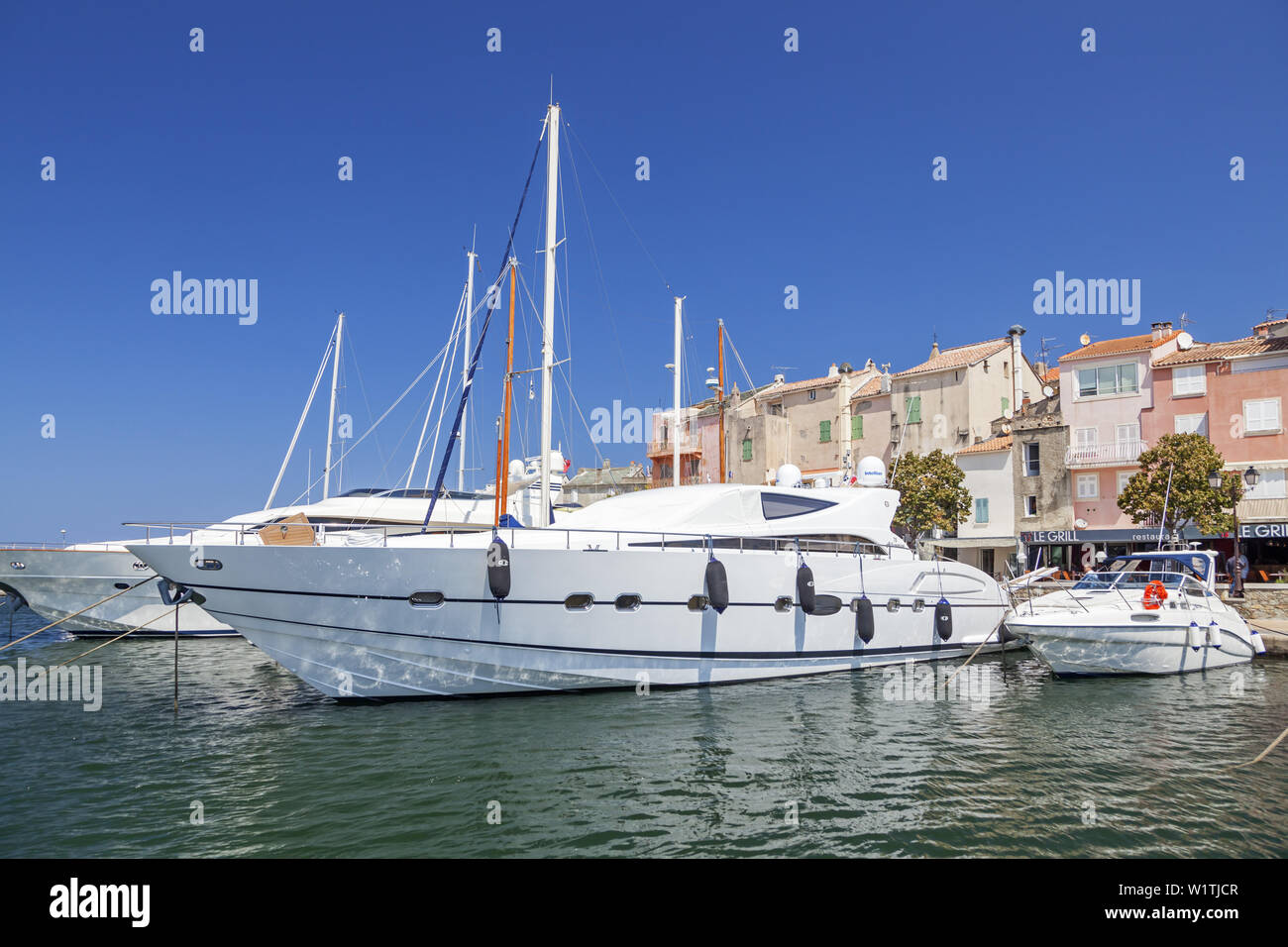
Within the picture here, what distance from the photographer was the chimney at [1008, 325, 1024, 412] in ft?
123

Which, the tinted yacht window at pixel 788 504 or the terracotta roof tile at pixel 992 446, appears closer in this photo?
the tinted yacht window at pixel 788 504

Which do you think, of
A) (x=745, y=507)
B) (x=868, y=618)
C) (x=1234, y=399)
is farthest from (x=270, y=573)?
(x=1234, y=399)

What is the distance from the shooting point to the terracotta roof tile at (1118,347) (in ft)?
98.6

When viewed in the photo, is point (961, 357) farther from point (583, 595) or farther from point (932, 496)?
point (583, 595)

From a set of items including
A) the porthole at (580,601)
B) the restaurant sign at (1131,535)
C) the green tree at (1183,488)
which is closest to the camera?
the porthole at (580,601)

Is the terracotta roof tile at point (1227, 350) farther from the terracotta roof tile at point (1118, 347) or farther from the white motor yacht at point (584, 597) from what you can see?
the white motor yacht at point (584, 597)

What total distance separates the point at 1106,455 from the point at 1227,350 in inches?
207

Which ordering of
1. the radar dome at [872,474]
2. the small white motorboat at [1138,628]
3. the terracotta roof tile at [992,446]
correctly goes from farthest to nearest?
1. the terracotta roof tile at [992,446]
2. the radar dome at [872,474]
3. the small white motorboat at [1138,628]

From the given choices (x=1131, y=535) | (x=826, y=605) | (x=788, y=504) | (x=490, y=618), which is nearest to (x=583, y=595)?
(x=490, y=618)

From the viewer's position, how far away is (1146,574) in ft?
54.0

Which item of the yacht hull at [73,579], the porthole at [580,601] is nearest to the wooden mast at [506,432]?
the porthole at [580,601]

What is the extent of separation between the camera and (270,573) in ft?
37.6

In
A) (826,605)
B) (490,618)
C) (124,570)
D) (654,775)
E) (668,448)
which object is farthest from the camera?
(668,448)

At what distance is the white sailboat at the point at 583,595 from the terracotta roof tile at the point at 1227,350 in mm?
20032
